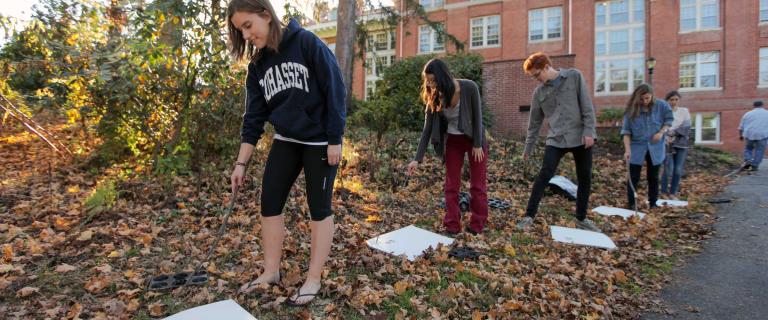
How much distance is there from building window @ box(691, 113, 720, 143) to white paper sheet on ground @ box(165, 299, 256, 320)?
88.9 feet

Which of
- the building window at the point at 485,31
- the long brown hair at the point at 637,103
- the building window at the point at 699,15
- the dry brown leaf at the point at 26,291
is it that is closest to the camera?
the dry brown leaf at the point at 26,291

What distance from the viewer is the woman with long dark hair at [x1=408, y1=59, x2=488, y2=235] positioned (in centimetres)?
390

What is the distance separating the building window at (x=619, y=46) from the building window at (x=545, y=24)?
6.80 feet

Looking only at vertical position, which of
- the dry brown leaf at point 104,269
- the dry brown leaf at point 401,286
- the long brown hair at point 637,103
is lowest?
the dry brown leaf at point 401,286

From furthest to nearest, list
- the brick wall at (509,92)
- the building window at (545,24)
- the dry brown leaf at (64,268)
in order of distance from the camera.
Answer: the building window at (545,24)
the brick wall at (509,92)
the dry brown leaf at (64,268)

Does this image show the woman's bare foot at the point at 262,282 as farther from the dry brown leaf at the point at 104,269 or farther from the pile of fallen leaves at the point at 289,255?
the dry brown leaf at the point at 104,269

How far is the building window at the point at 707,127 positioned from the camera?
22641mm

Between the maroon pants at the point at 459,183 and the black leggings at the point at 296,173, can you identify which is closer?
the black leggings at the point at 296,173

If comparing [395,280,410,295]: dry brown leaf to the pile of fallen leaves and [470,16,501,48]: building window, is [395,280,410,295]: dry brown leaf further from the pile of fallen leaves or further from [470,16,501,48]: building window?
[470,16,501,48]: building window

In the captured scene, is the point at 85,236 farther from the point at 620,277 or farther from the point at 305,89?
the point at 620,277

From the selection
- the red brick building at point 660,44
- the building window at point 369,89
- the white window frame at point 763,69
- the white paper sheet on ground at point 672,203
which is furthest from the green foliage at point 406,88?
the white window frame at point 763,69

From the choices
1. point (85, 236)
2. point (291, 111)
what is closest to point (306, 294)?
point (291, 111)

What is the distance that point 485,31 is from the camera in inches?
Answer: 1078

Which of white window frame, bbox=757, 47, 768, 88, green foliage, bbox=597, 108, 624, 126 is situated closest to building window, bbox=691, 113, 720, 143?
white window frame, bbox=757, 47, 768, 88
